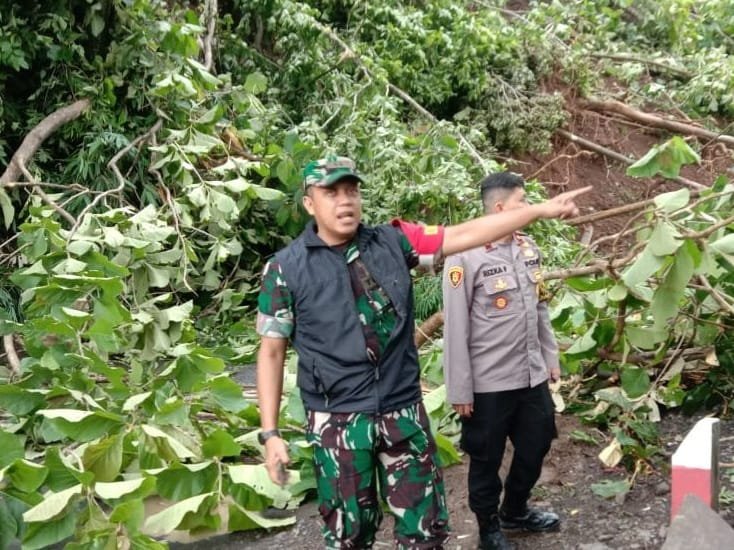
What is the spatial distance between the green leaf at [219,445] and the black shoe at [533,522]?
1.14 metres

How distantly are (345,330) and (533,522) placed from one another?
1403mm

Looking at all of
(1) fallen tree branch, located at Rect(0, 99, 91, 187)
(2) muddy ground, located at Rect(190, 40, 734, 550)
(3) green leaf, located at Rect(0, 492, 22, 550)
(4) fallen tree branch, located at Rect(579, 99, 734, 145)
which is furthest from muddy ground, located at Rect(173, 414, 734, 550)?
(4) fallen tree branch, located at Rect(579, 99, 734, 145)

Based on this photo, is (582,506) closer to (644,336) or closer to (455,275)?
(644,336)

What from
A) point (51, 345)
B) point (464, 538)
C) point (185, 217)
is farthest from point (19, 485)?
point (185, 217)

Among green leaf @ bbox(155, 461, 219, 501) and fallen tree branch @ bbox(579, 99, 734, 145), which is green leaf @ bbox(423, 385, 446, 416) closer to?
green leaf @ bbox(155, 461, 219, 501)

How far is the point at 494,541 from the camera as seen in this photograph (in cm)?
342

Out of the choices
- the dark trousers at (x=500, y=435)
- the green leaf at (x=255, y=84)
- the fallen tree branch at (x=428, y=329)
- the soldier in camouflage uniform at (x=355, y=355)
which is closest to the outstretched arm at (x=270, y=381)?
the soldier in camouflage uniform at (x=355, y=355)

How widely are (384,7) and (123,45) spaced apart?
9.46 ft

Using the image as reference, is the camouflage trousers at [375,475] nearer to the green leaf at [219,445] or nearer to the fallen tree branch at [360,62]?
the green leaf at [219,445]

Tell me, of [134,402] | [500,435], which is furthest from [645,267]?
[134,402]

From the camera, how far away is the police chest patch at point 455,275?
10.8 feet

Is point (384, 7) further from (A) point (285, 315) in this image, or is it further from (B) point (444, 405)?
(A) point (285, 315)

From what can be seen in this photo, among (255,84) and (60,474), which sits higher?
(255,84)

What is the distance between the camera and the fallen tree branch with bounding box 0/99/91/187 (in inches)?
241
